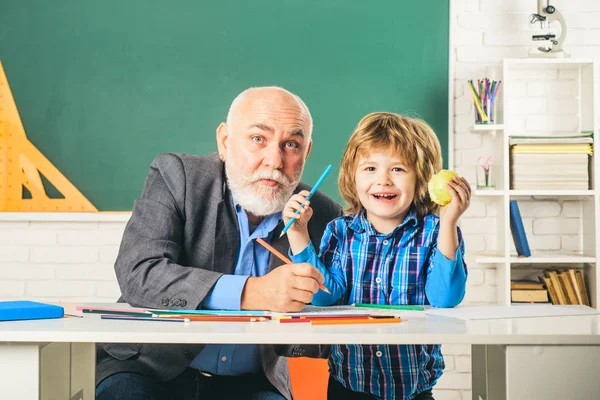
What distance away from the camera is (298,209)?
191 cm

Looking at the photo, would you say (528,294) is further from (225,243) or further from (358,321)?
(358,321)

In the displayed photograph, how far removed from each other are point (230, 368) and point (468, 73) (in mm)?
2262

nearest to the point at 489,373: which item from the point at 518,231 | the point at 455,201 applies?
the point at 455,201

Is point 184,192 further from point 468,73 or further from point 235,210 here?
point 468,73

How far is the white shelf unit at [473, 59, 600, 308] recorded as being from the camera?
11.5 ft

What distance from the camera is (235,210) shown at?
2.20 m

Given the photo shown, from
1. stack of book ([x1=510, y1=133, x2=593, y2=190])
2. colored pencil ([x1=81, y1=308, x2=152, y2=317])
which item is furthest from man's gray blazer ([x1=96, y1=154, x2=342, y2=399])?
stack of book ([x1=510, y1=133, x2=593, y2=190])

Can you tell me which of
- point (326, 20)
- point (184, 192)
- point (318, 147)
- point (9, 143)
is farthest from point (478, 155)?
point (9, 143)

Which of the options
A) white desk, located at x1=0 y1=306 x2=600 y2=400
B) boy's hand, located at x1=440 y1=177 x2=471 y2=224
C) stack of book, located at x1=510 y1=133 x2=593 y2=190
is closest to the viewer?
white desk, located at x1=0 y1=306 x2=600 y2=400

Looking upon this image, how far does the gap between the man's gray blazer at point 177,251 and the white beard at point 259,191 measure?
0.03 metres

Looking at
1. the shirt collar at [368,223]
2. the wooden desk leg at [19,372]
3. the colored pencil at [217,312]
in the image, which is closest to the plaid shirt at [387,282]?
the shirt collar at [368,223]

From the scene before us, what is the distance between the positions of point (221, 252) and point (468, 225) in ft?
6.28

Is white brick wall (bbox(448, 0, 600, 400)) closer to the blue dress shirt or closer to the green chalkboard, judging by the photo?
the green chalkboard

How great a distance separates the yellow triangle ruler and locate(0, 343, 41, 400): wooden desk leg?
2359 millimetres
